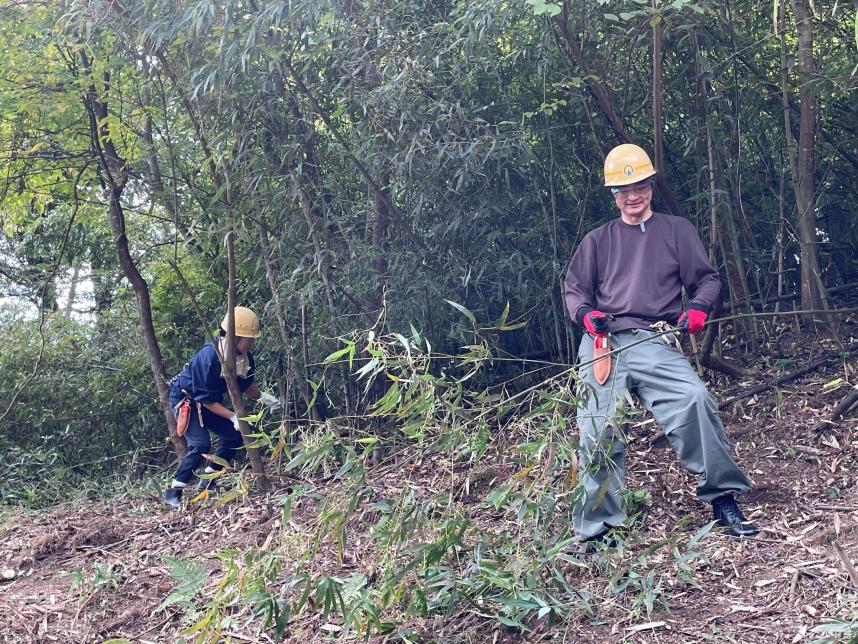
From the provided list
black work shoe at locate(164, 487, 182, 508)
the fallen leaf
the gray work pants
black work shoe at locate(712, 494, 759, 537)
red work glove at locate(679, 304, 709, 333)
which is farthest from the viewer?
black work shoe at locate(164, 487, 182, 508)

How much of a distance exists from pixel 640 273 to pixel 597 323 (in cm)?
30

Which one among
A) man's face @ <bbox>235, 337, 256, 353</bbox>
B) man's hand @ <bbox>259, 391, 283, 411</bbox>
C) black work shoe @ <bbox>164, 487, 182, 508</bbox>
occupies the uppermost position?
man's face @ <bbox>235, 337, 256, 353</bbox>

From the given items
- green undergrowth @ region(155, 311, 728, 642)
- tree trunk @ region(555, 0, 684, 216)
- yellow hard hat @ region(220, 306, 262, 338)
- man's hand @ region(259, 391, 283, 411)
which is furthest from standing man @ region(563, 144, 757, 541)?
yellow hard hat @ region(220, 306, 262, 338)

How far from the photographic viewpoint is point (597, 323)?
382cm

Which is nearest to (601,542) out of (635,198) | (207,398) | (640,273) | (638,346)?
(638,346)

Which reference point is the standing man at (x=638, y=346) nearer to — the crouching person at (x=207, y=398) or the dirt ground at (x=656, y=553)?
the dirt ground at (x=656, y=553)

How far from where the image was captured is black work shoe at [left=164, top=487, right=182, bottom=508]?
5344 mm

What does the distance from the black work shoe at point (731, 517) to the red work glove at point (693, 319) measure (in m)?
0.67

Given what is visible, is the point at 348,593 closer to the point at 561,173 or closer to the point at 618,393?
the point at 618,393

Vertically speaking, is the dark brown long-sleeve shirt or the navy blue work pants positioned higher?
the dark brown long-sleeve shirt

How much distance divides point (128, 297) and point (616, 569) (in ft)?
16.5

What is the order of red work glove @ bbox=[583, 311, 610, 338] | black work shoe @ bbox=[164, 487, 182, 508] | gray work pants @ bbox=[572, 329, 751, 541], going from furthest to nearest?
black work shoe @ bbox=[164, 487, 182, 508] → red work glove @ bbox=[583, 311, 610, 338] → gray work pants @ bbox=[572, 329, 751, 541]

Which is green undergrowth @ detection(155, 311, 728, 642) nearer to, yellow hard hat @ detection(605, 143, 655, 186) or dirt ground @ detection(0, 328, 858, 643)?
dirt ground @ detection(0, 328, 858, 643)

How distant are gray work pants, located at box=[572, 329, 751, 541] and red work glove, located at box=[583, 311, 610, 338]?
14 centimetres
